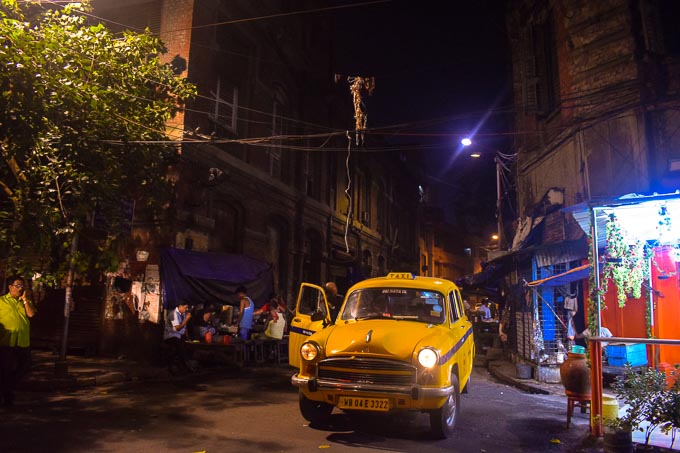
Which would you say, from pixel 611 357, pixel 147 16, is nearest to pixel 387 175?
pixel 147 16

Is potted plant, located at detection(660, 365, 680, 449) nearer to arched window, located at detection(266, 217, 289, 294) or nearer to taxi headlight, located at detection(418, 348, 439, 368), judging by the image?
taxi headlight, located at detection(418, 348, 439, 368)

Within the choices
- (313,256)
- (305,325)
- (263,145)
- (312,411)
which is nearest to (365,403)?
(312,411)

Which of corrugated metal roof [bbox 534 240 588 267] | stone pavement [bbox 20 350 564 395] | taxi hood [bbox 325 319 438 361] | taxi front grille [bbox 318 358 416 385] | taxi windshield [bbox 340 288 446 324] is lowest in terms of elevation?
stone pavement [bbox 20 350 564 395]

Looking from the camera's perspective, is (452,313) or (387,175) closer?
(452,313)

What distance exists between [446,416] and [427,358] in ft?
3.39

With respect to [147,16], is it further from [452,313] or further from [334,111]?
[452,313]

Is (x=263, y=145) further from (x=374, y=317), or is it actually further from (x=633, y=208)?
(x=633, y=208)

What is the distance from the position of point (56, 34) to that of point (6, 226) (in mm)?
4008

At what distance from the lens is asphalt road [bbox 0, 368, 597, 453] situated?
6.10 metres

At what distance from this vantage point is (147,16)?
16.0 metres

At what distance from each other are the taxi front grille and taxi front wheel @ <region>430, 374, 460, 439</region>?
0.70 m

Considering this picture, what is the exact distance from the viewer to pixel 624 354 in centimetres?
1134

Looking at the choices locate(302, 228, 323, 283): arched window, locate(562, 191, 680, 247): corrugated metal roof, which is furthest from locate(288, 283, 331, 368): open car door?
locate(302, 228, 323, 283): arched window

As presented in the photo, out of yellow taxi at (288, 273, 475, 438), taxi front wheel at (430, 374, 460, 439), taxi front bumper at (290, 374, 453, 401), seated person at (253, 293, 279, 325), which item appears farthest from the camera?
seated person at (253, 293, 279, 325)
